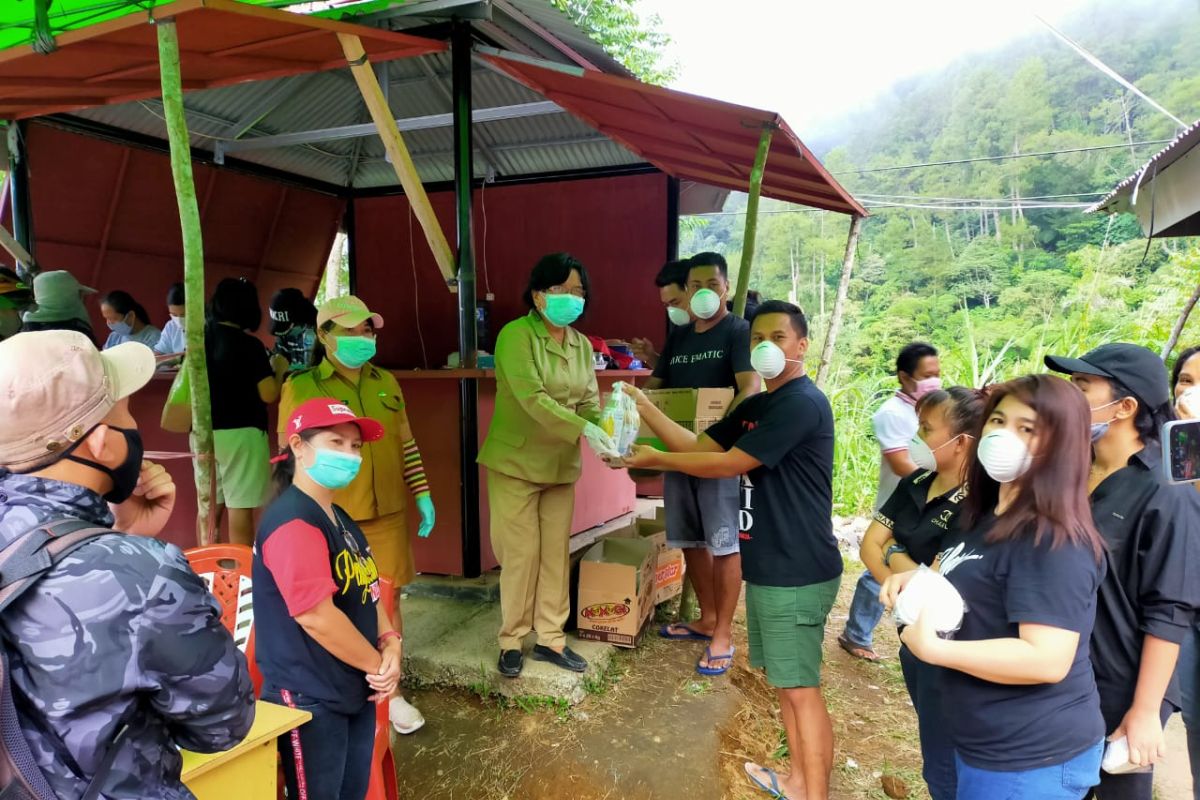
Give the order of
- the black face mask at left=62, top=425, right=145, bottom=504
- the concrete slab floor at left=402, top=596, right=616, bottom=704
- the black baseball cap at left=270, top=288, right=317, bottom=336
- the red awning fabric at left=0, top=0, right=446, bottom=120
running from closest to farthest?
the black face mask at left=62, top=425, right=145, bottom=504, the red awning fabric at left=0, top=0, right=446, bottom=120, the concrete slab floor at left=402, top=596, right=616, bottom=704, the black baseball cap at left=270, top=288, right=317, bottom=336

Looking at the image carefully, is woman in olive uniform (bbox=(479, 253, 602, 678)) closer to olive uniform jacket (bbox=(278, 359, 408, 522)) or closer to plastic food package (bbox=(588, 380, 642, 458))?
→ plastic food package (bbox=(588, 380, 642, 458))

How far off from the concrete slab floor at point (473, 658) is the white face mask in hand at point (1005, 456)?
239cm

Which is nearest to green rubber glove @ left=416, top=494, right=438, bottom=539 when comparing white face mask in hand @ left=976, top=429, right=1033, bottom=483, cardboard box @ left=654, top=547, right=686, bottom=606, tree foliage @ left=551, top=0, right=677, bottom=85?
cardboard box @ left=654, top=547, right=686, bottom=606

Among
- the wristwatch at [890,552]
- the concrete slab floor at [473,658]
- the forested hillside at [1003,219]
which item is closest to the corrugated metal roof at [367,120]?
the concrete slab floor at [473,658]

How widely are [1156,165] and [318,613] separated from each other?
19.2 feet

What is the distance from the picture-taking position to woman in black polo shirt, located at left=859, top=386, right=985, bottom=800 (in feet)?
6.73

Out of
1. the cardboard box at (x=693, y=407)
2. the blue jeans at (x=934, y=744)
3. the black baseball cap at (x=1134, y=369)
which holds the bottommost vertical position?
the blue jeans at (x=934, y=744)

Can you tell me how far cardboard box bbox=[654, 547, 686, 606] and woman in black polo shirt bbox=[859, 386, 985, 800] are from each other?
207cm

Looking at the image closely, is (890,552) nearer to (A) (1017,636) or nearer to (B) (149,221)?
(A) (1017,636)

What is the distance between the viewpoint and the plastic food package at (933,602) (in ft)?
4.84

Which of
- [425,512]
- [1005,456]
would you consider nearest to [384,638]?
[425,512]

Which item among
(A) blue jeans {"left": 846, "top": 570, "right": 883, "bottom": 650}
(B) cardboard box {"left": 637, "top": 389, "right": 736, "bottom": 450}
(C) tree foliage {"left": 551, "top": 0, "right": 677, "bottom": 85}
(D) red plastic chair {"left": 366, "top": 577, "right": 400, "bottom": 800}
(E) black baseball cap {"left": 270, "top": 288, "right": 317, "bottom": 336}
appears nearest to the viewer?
(D) red plastic chair {"left": 366, "top": 577, "right": 400, "bottom": 800}

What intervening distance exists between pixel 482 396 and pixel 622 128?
2296 mm

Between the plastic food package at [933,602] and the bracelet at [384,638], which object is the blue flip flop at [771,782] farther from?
the bracelet at [384,638]
